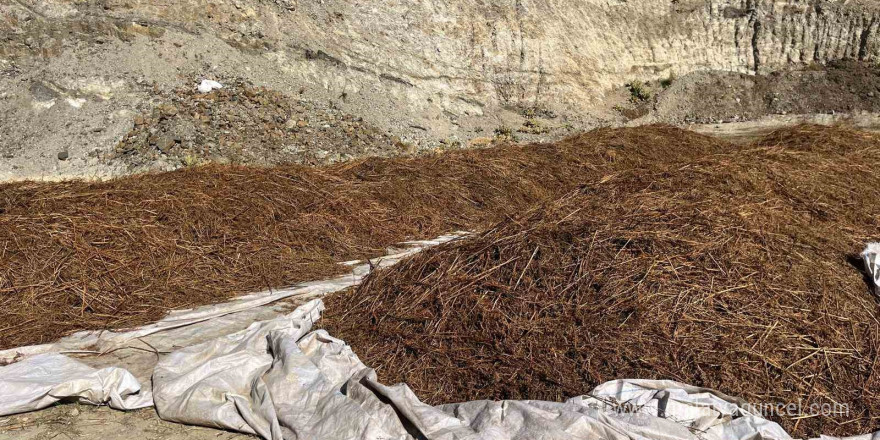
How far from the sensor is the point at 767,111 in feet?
47.3

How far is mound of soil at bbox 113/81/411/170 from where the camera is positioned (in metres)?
8.85

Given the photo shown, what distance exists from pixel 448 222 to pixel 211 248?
2416mm

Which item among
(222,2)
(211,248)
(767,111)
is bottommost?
(767,111)

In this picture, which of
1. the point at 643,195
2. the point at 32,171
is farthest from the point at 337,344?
the point at 32,171


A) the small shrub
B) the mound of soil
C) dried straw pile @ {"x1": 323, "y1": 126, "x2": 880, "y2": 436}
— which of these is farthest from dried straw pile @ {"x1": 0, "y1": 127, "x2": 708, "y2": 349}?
the small shrub

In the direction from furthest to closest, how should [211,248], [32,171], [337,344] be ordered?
[32,171] → [211,248] → [337,344]

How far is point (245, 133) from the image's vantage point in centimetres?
927

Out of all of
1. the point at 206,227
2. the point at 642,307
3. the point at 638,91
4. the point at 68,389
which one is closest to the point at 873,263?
the point at 642,307

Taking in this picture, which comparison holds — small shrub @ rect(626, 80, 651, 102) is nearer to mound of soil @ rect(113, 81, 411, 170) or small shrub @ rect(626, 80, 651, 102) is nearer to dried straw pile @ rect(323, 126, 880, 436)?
mound of soil @ rect(113, 81, 411, 170)

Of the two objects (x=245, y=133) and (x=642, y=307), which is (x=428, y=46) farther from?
(x=642, y=307)

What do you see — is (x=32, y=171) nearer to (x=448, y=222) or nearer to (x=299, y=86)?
(x=299, y=86)

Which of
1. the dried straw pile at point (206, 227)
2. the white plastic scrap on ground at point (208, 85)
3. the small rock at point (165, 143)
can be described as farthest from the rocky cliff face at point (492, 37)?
the dried straw pile at point (206, 227)

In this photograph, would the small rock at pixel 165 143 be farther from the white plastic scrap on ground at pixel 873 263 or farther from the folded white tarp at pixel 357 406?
the white plastic scrap on ground at pixel 873 263

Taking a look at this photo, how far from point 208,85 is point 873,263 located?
887cm
